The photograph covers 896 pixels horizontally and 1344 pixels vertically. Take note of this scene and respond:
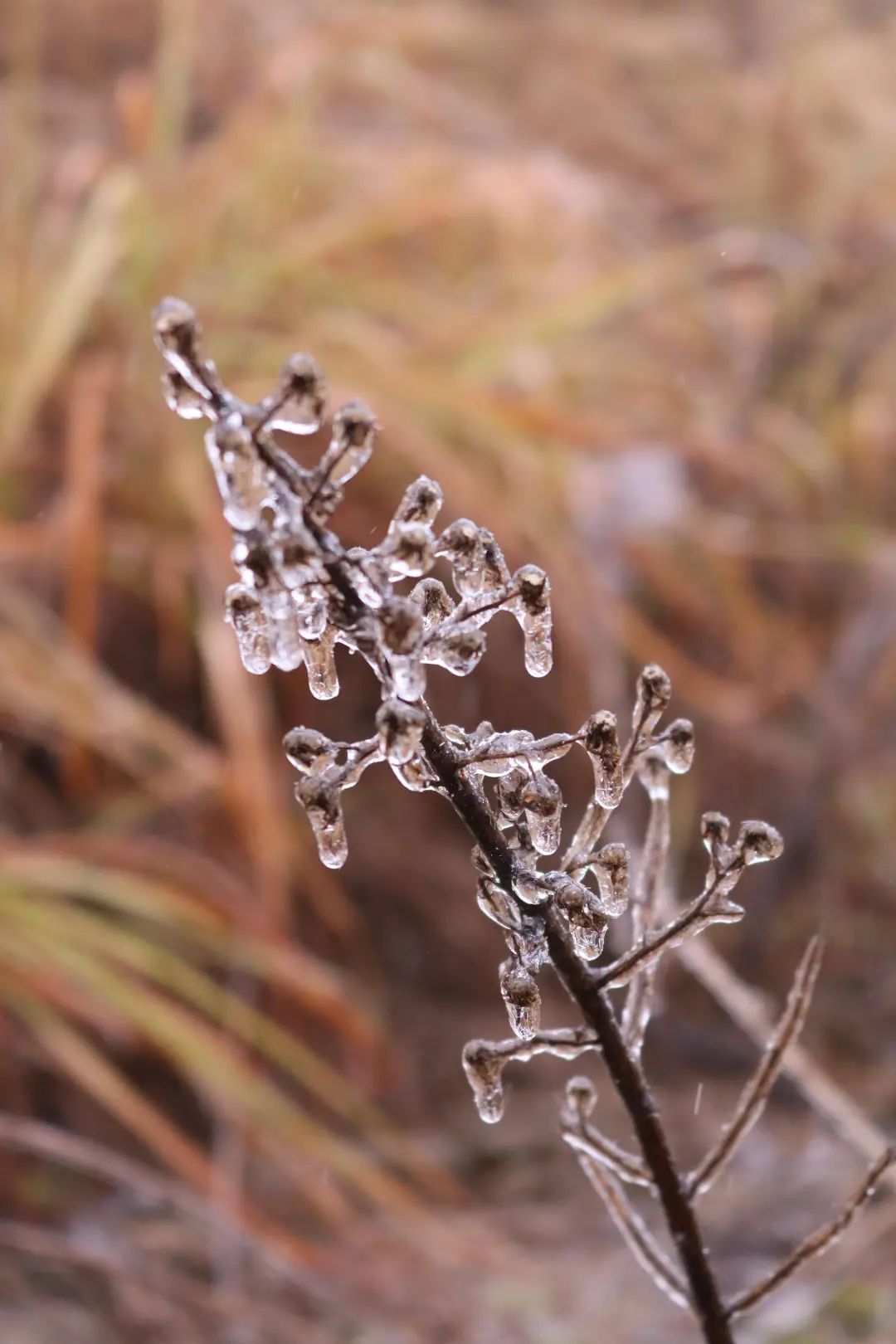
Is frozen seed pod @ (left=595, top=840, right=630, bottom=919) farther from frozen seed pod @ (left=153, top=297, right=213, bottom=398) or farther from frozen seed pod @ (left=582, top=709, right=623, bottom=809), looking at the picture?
frozen seed pod @ (left=153, top=297, right=213, bottom=398)

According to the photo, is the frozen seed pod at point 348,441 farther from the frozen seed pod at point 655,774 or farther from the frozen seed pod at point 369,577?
the frozen seed pod at point 655,774

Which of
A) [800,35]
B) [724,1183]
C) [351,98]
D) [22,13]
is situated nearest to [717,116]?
[800,35]

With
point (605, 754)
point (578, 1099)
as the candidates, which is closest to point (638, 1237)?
point (578, 1099)

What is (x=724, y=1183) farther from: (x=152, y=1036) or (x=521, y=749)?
(x=521, y=749)

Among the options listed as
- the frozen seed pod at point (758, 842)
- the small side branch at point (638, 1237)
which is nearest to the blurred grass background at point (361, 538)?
the small side branch at point (638, 1237)

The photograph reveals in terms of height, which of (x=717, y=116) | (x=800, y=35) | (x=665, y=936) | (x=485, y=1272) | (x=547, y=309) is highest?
(x=800, y=35)

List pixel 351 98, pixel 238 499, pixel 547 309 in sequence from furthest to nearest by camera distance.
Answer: pixel 351 98, pixel 547 309, pixel 238 499

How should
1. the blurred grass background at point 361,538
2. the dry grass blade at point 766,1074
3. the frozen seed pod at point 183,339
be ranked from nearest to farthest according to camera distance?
the frozen seed pod at point 183,339, the dry grass blade at point 766,1074, the blurred grass background at point 361,538
